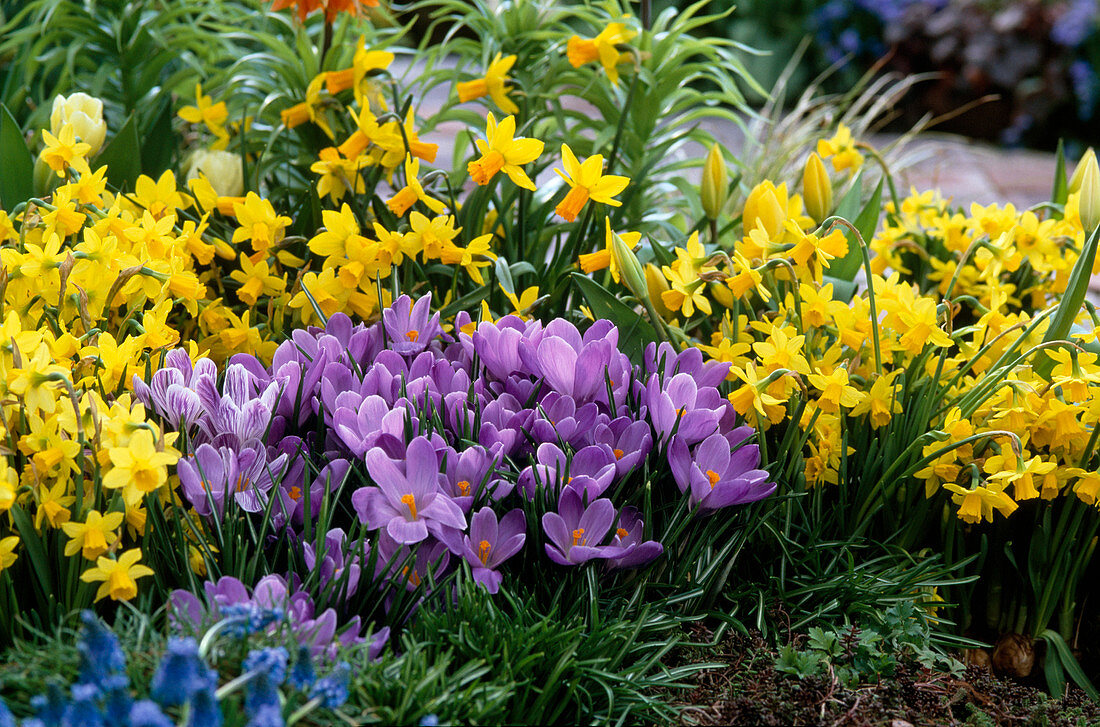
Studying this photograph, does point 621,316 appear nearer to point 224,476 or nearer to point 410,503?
point 410,503

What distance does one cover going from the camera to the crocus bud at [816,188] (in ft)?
5.36

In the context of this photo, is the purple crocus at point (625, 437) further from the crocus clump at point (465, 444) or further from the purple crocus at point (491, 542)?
the purple crocus at point (491, 542)

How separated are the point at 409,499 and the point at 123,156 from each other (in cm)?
112

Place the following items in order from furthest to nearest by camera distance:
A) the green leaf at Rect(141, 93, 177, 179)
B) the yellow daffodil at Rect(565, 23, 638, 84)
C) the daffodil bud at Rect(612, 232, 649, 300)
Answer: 1. the green leaf at Rect(141, 93, 177, 179)
2. the yellow daffodil at Rect(565, 23, 638, 84)
3. the daffodil bud at Rect(612, 232, 649, 300)

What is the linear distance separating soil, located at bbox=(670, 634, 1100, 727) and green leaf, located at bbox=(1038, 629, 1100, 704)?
81mm

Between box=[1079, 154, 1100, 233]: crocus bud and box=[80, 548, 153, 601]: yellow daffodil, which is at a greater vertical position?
box=[1079, 154, 1100, 233]: crocus bud

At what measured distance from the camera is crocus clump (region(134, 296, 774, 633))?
1076mm

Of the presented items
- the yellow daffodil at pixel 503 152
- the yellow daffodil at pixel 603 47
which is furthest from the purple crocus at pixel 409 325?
the yellow daffodil at pixel 603 47

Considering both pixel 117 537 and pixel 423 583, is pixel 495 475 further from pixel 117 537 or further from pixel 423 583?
pixel 117 537

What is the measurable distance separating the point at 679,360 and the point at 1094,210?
30.9 inches

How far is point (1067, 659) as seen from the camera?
1.37 m

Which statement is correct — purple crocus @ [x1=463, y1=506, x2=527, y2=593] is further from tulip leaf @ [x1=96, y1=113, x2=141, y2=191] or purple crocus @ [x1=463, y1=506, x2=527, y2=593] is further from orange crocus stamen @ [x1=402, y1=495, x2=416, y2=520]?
tulip leaf @ [x1=96, y1=113, x2=141, y2=191]

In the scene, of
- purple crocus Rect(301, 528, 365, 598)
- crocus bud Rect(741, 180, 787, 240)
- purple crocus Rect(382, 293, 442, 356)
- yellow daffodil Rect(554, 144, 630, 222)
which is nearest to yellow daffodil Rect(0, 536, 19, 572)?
purple crocus Rect(301, 528, 365, 598)

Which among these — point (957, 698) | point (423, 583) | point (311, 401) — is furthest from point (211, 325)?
point (957, 698)
